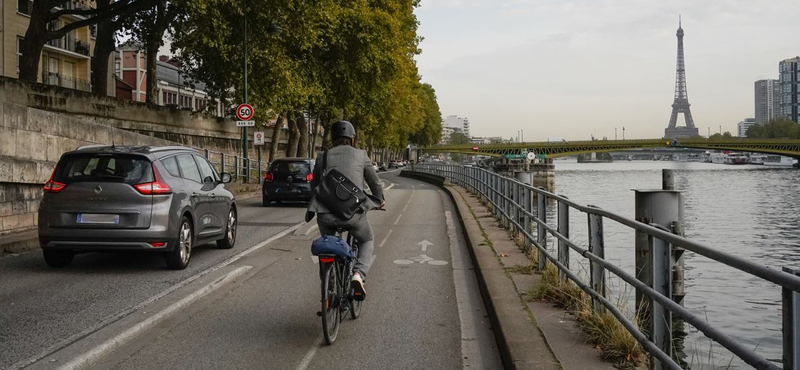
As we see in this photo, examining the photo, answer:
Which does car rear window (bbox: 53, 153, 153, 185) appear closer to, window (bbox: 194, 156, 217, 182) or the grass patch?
window (bbox: 194, 156, 217, 182)

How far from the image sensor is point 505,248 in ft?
39.1

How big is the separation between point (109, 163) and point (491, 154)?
103130mm

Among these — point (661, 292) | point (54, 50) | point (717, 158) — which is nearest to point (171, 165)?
point (661, 292)

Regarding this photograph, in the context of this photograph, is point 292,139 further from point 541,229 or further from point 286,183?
point 541,229

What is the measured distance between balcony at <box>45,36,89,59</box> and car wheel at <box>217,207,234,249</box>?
4367 cm

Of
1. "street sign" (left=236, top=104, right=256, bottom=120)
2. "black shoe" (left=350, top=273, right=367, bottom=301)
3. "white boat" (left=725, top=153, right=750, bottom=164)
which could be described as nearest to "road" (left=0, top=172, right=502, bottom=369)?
"black shoe" (left=350, top=273, right=367, bottom=301)

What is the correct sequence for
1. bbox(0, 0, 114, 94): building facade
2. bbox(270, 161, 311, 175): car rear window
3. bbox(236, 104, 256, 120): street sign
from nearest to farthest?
bbox(270, 161, 311, 175): car rear window, bbox(236, 104, 256, 120): street sign, bbox(0, 0, 114, 94): building facade

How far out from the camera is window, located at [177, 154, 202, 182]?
10860 mm

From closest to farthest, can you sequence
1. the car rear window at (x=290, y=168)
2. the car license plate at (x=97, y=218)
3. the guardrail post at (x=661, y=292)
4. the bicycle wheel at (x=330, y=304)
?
the guardrail post at (x=661, y=292) < the bicycle wheel at (x=330, y=304) < the car license plate at (x=97, y=218) < the car rear window at (x=290, y=168)

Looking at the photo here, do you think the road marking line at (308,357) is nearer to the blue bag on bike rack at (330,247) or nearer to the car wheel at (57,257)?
the blue bag on bike rack at (330,247)

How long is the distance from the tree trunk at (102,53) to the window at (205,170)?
2044 cm

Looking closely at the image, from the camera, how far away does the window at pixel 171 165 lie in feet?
33.9

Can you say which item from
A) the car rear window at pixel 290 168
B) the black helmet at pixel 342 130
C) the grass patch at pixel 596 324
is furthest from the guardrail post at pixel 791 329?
the car rear window at pixel 290 168

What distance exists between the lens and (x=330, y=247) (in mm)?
6223
